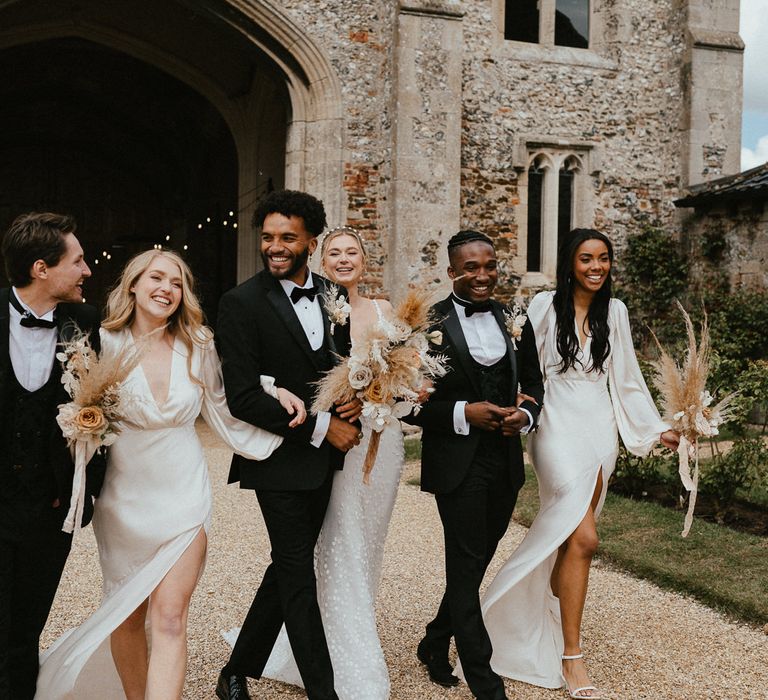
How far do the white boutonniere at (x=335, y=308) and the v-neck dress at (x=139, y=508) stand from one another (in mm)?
575

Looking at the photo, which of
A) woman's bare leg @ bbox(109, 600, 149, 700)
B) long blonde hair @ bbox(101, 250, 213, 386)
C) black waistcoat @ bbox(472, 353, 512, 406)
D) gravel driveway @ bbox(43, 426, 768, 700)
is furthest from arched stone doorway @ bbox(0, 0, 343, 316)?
woman's bare leg @ bbox(109, 600, 149, 700)

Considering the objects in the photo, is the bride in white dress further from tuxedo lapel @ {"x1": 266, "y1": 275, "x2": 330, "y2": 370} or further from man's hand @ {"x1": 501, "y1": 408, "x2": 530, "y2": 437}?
man's hand @ {"x1": 501, "y1": 408, "x2": 530, "y2": 437}

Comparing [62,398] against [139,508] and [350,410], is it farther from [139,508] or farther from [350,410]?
[350,410]

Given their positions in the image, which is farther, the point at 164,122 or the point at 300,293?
the point at 164,122

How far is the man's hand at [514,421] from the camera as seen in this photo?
3.45 metres

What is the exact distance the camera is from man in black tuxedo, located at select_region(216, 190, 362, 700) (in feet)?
10.3

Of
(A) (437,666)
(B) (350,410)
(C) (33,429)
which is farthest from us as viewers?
(A) (437,666)

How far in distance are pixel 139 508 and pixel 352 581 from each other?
0.98 meters

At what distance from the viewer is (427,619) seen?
4535 millimetres

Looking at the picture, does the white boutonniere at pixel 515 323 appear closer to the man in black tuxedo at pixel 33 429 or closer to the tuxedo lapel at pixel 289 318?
the tuxedo lapel at pixel 289 318

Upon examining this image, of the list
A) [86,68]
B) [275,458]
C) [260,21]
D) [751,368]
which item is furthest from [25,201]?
[275,458]

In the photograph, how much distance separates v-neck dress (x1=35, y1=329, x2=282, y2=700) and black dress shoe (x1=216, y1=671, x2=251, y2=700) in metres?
0.54

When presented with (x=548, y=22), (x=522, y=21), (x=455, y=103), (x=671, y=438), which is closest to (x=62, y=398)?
(x=671, y=438)

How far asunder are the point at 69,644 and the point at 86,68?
54.7 ft
